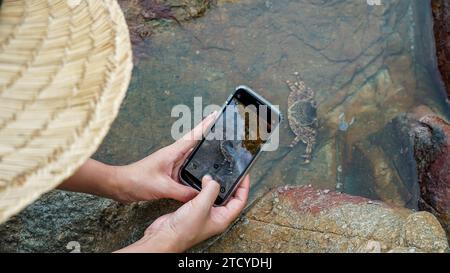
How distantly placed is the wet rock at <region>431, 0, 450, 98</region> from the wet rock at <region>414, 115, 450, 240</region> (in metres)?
0.49

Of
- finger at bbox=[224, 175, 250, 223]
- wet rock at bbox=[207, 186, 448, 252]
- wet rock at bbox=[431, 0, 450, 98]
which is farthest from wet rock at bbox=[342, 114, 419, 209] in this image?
finger at bbox=[224, 175, 250, 223]

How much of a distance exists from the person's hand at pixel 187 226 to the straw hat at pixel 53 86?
1.08 meters

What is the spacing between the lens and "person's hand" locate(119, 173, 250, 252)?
9.34ft

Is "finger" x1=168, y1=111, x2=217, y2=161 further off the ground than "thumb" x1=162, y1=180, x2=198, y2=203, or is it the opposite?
"finger" x1=168, y1=111, x2=217, y2=161

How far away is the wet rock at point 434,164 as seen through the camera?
12.3 ft

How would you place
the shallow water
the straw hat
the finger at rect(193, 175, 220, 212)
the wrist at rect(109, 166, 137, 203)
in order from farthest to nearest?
the shallow water, the wrist at rect(109, 166, 137, 203), the finger at rect(193, 175, 220, 212), the straw hat

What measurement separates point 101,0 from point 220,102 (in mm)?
2060

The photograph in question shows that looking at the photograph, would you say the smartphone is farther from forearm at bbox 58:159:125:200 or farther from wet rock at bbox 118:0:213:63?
wet rock at bbox 118:0:213:63

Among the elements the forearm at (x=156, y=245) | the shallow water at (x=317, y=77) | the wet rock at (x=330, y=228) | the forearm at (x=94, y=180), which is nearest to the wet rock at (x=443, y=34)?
the shallow water at (x=317, y=77)

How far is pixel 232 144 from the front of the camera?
3.24 m

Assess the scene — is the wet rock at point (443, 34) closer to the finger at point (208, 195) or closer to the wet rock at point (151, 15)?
the wet rock at point (151, 15)

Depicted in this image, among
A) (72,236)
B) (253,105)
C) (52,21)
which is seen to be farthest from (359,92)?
(52,21)
